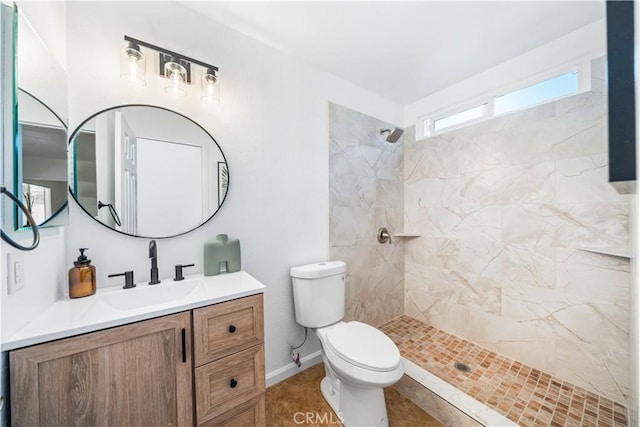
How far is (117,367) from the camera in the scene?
79 centimetres

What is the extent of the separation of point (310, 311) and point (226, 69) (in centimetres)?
166

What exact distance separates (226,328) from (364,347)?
2.56 feet

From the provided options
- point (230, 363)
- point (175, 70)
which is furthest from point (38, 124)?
point (230, 363)

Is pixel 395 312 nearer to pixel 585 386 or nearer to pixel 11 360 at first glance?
pixel 585 386

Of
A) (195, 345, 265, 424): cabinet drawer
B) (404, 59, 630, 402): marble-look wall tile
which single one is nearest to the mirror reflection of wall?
(195, 345, 265, 424): cabinet drawer

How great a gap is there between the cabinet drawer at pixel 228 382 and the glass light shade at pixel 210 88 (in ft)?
4.47

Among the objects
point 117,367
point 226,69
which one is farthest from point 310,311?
point 226,69

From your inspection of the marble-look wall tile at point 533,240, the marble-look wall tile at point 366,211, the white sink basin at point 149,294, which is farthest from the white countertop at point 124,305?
the marble-look wall tile at point 533,240

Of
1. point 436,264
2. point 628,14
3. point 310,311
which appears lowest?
point 310,311

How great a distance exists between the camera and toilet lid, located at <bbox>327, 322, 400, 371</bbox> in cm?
122

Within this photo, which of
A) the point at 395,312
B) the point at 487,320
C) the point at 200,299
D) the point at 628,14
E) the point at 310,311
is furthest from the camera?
the point at 395,312

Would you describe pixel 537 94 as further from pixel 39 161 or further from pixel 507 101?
pixel 39 161

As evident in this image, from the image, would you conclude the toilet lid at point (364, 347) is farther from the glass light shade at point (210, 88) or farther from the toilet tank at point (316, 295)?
the glass light shade at point (210, 88)

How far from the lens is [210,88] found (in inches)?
53.0
